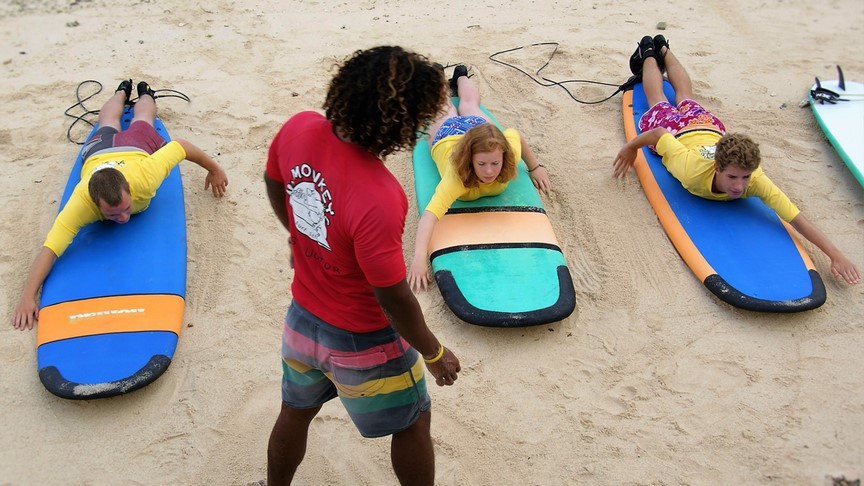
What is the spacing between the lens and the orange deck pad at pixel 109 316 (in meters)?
3.36

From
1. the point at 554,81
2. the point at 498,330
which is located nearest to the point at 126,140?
the point at 498,330

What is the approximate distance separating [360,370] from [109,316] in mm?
1948

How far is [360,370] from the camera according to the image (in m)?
2.04

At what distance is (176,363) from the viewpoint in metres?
3.37

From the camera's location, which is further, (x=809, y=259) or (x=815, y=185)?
(x=815, y=185)

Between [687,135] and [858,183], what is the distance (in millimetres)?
1163

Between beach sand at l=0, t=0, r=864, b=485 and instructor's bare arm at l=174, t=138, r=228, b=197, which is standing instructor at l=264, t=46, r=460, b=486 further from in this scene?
instructor's bare arm at l=174, t=138, r=228, b=197

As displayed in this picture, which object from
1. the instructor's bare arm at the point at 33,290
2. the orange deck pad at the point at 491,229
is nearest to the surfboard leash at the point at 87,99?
the instructor's bare arm at the point at 33,290

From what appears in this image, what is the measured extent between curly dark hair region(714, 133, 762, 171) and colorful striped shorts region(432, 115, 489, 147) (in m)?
1.47

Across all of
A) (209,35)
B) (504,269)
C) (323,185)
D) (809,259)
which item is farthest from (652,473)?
(209,35)

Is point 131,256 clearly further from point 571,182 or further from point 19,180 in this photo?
point 571,182

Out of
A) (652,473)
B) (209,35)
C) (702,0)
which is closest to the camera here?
(652,473)

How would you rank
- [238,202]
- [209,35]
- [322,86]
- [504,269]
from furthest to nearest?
1. [209,35]
2. [322,86]
3. [238,202]
4. [504,269]

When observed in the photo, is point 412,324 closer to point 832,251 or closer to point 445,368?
point 445,368
